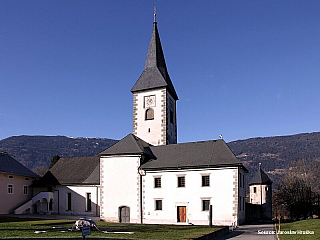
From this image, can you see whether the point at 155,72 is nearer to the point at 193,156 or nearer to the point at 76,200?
the point at 193,156

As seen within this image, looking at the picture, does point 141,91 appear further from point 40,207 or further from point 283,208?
point 283,208

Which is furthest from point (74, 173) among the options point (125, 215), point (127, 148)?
point (125, 215)

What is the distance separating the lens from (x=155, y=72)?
47.4 meters

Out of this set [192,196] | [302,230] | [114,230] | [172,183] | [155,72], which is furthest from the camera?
[155,72]

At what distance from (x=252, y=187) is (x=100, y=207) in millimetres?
29777

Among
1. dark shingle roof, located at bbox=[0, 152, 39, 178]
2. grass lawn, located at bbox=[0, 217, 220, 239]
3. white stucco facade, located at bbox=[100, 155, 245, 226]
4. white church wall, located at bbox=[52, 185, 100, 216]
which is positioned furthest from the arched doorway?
dark shingle roof, located at bbox=[0, 152, 39, 178]

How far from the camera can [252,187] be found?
59.2 m

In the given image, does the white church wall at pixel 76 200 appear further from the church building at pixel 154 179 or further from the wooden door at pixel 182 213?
the wooden door at pixel 182 213

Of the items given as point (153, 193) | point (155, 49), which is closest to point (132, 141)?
point (153, 193)

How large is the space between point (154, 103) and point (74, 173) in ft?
45.6

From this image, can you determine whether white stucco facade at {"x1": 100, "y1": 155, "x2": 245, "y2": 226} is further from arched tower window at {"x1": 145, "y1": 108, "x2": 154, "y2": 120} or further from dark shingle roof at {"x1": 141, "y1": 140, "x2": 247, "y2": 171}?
arched tower window at {"x1": 145, "y1": 108, "x2": 154, "y2": 120}

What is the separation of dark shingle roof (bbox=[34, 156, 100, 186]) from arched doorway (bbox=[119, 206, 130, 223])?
5630 millimetres

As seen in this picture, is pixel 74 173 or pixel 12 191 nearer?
pixel 12 191

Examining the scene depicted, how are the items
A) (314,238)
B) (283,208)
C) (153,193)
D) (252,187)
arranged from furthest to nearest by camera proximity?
(283,208)
(252,187)
(153,193)
(314,238)
